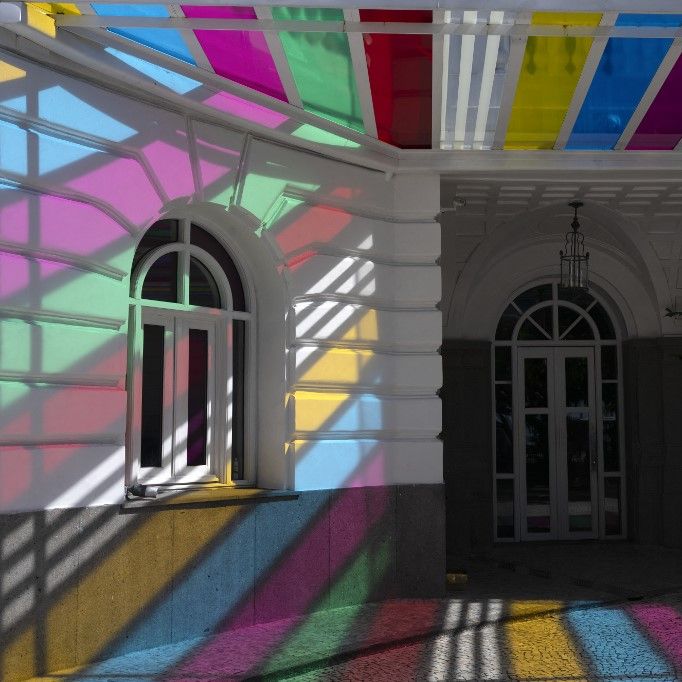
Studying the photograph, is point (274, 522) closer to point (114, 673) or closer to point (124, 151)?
point (114, 673)

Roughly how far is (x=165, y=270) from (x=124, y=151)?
1118 millimetres

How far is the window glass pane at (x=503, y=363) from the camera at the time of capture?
12.6 m

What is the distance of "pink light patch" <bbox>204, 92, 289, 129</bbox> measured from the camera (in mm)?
7305

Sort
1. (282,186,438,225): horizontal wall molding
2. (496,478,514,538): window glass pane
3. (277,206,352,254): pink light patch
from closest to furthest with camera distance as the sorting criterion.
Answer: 1. (277,206,352,254): pink light patch
2. (282,186,438,225): horizontal wall molding
3. (496,478,514,538): window glass pane

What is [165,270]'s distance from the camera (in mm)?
7574

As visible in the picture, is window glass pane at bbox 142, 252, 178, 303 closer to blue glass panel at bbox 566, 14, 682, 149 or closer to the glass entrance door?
blue glass panel at bbox 566, 14, 682, 149

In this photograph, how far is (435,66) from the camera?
7.23 metres

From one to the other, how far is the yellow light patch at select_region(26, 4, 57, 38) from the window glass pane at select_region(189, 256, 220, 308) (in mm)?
2241

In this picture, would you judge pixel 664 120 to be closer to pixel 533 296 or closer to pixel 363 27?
pixel 363 27

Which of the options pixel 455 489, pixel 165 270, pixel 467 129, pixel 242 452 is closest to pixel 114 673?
pixel 242 452

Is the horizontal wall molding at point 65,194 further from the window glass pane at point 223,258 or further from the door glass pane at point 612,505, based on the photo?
the door glass pane at point 612,505

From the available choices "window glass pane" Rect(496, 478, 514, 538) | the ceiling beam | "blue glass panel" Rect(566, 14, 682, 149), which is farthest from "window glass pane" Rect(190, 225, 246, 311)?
"window glass pane" Rect(496, 478, 514, 538)

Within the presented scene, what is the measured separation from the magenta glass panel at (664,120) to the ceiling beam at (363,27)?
3.71ft

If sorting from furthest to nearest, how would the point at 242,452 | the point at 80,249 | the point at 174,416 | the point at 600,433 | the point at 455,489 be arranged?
1. the point at 600,433
2. the point at 455,489
3. the point at 242,452
4. the point at 174,416
5. the point at 80,249
